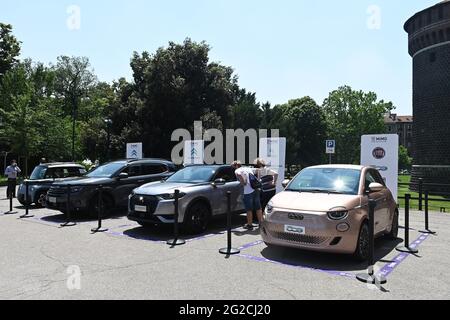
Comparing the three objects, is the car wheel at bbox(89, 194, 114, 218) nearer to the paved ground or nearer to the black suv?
the black suv

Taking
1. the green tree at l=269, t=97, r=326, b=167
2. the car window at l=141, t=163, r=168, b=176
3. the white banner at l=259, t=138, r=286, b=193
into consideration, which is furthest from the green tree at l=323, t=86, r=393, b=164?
the car window at l=141, t=163, r=168, b=176

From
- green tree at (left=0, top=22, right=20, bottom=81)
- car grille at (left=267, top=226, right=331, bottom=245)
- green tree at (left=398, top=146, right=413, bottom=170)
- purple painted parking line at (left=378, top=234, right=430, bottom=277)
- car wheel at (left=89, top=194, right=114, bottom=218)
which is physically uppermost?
green tree at (left=0, top=22, right=20, bottom=81)

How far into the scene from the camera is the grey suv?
8781 millimetres

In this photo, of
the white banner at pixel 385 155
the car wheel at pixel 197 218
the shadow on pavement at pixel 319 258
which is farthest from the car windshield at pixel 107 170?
the white banner at pixel 385 155

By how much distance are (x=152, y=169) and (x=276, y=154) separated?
4598mm

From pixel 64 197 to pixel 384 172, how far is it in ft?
29.9

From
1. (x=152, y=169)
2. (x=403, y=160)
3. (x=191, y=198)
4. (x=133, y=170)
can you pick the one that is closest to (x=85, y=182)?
(x=133, y=170)

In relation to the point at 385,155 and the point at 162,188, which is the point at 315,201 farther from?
the point at 385,155

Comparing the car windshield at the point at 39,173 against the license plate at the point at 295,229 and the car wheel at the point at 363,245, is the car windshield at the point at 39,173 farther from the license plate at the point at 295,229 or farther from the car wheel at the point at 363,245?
the car wheel at the point at 363,245

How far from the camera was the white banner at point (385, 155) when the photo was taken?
11.0m

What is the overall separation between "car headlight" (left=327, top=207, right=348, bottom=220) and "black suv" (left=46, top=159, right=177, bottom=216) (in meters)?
6.32

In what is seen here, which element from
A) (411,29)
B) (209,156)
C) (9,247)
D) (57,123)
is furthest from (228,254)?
(411,29)

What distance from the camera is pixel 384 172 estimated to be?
1116cm

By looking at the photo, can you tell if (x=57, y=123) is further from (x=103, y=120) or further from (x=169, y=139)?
(x=169, y=139)
